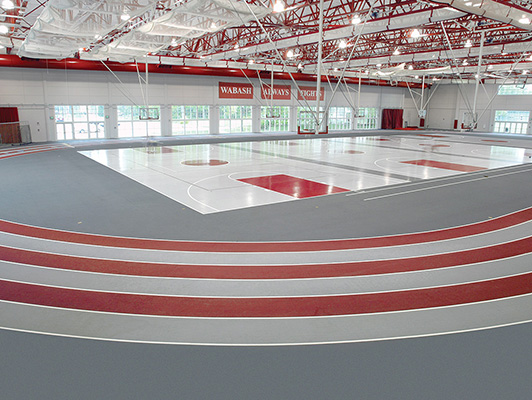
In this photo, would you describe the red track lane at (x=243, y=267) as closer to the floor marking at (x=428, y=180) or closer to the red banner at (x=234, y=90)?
the floor marking at (x=428, y=180)

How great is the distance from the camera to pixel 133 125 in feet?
123

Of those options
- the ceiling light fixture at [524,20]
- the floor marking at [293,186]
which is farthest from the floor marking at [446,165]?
the floor marking at [293,186]

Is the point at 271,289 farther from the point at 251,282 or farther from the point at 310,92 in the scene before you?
the point at 310,92

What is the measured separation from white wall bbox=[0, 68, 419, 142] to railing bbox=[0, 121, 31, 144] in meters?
1.34

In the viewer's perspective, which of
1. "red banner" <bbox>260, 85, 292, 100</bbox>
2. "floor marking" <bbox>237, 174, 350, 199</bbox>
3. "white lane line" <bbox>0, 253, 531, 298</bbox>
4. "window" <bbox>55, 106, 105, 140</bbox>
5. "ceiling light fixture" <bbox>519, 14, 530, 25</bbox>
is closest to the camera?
"white lane line" <bbox>0, 253, 531, 298</bbox>

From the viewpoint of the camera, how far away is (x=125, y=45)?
2108cm

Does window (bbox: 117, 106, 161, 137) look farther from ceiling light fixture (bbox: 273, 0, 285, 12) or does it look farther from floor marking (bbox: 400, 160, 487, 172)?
floor marking (bbox: 400, 160, 487, 172)

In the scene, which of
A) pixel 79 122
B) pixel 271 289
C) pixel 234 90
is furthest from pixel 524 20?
pixel 79 122

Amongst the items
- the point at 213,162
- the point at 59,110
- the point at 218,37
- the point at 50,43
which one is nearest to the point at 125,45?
the point at 50,43

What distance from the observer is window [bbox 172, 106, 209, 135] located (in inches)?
1556

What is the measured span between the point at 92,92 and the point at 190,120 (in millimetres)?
9380

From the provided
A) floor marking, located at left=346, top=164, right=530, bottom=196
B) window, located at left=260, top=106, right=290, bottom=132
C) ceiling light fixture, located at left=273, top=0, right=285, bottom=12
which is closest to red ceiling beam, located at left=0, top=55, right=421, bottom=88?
window, located at left=260, top=106, right=290, bottom=132

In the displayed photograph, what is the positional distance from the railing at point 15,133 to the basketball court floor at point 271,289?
17208 mm

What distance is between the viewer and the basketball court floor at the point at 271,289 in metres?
4.55
